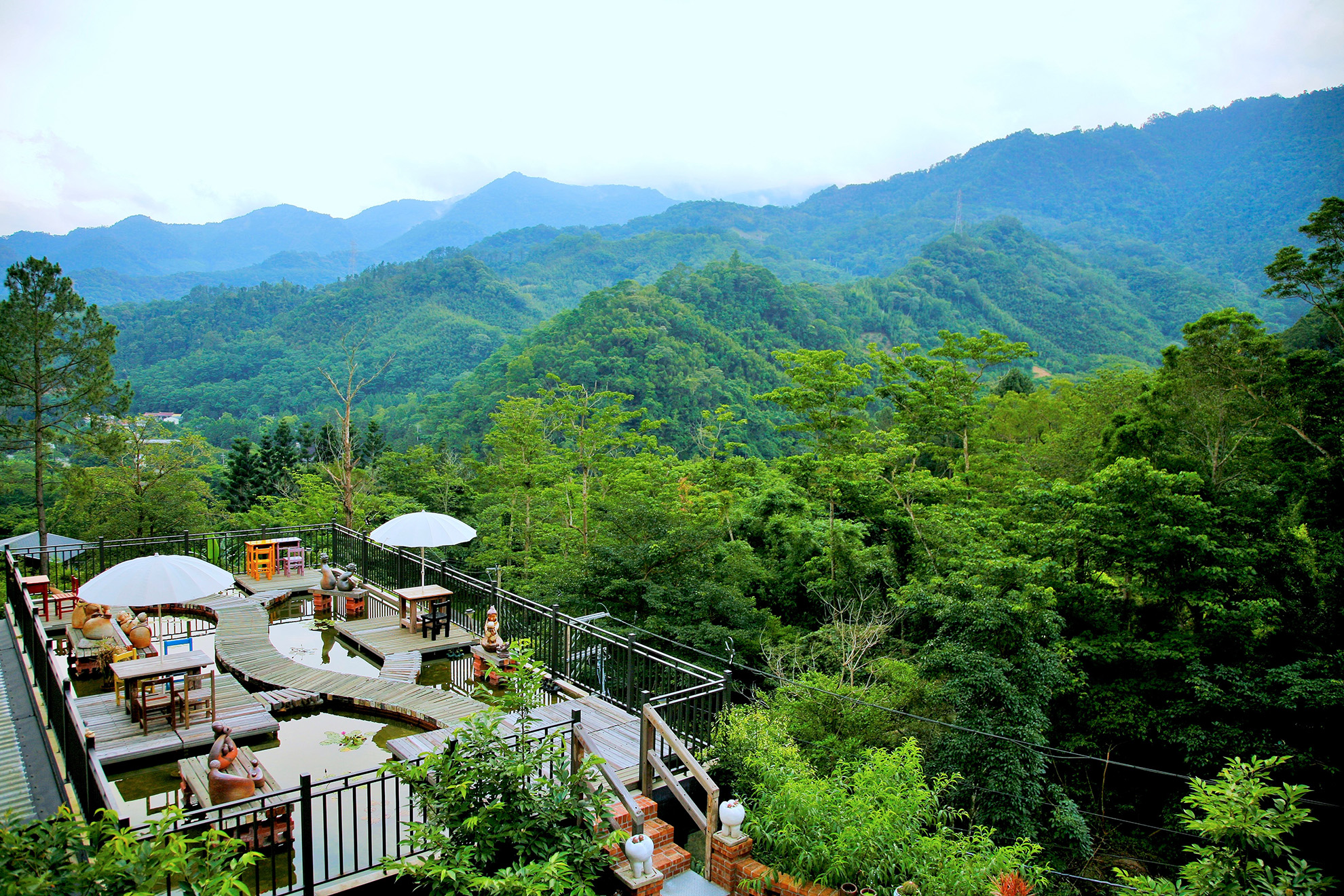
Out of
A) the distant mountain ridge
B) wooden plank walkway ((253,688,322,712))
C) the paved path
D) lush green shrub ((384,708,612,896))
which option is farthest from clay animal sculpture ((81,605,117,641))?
the distant mountain ridge

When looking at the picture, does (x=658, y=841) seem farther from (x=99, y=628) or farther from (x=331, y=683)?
(x=99, y=628)

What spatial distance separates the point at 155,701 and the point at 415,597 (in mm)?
3060

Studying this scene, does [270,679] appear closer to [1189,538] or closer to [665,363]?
[1189,538]

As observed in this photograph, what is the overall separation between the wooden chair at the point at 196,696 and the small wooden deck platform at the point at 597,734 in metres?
2.22

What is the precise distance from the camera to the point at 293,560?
13.1 metres

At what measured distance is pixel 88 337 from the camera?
741 inches

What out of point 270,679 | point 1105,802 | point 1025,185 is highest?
point 1025,185

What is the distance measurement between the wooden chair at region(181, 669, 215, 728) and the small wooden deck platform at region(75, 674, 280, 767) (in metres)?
0.09

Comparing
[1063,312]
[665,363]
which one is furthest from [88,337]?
[1063,312]

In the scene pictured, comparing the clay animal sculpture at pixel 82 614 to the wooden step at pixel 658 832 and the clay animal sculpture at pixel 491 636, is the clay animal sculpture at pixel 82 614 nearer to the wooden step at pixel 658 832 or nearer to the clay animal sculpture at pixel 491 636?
the clay animal sculpture at pixel 491 636

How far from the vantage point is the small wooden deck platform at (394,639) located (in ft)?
31.3

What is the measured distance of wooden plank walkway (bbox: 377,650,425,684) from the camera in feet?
28.8

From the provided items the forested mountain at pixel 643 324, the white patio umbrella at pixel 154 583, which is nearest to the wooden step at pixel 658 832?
the white patio umbrella at pixel 154 583

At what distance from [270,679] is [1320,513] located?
54.4 ft
